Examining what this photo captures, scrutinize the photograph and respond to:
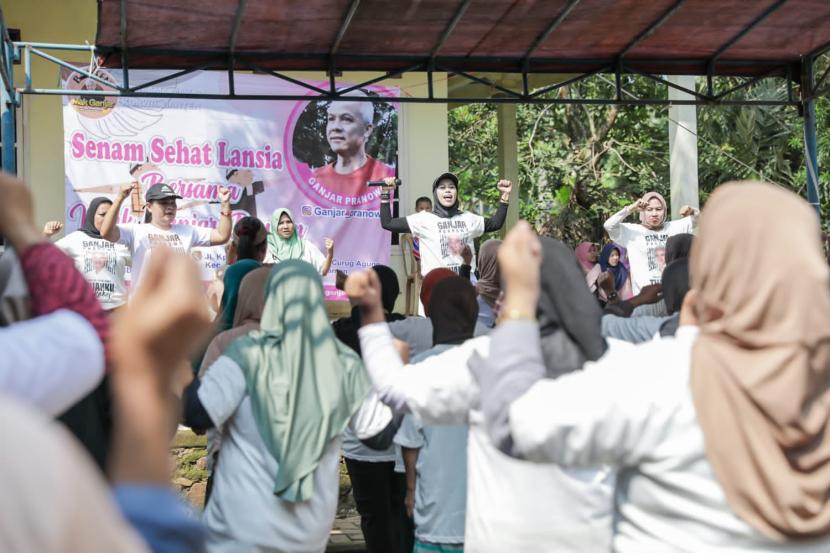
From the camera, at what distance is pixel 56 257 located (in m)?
2.39

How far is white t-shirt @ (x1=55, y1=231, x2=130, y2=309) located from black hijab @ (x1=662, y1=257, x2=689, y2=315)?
4975 mm

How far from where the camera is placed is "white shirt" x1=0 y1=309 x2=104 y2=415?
1.90 metres

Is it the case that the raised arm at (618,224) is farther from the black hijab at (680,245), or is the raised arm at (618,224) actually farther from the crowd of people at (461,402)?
the crowd of people at (461,402)

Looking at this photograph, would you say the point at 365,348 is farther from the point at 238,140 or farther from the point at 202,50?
the point at 238,140

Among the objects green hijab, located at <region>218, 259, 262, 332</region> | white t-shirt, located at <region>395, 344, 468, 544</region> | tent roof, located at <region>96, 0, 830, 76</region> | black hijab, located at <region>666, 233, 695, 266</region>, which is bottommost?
white t-shirt, located at <region>395, 344, 468, 544</region>

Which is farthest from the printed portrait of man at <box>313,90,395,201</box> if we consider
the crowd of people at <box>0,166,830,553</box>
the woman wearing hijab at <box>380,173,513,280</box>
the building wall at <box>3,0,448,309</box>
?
the crowd of people at <box>0,166,830,553</box>

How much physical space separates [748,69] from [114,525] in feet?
32.9

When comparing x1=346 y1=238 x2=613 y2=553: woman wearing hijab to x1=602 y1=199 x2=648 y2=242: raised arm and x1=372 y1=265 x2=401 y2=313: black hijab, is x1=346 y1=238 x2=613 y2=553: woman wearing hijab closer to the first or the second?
x1=372 y1=265 x2=401 y2=313: black hijab

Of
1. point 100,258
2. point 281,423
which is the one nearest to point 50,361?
point 281,423

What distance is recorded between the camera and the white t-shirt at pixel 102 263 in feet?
28.3

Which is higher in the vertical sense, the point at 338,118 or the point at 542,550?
the point at 338,118

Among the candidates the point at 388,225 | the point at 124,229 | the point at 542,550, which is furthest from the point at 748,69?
the point at 542,550

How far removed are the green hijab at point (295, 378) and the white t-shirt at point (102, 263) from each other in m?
4.70

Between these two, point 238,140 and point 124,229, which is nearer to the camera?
point 124,229
